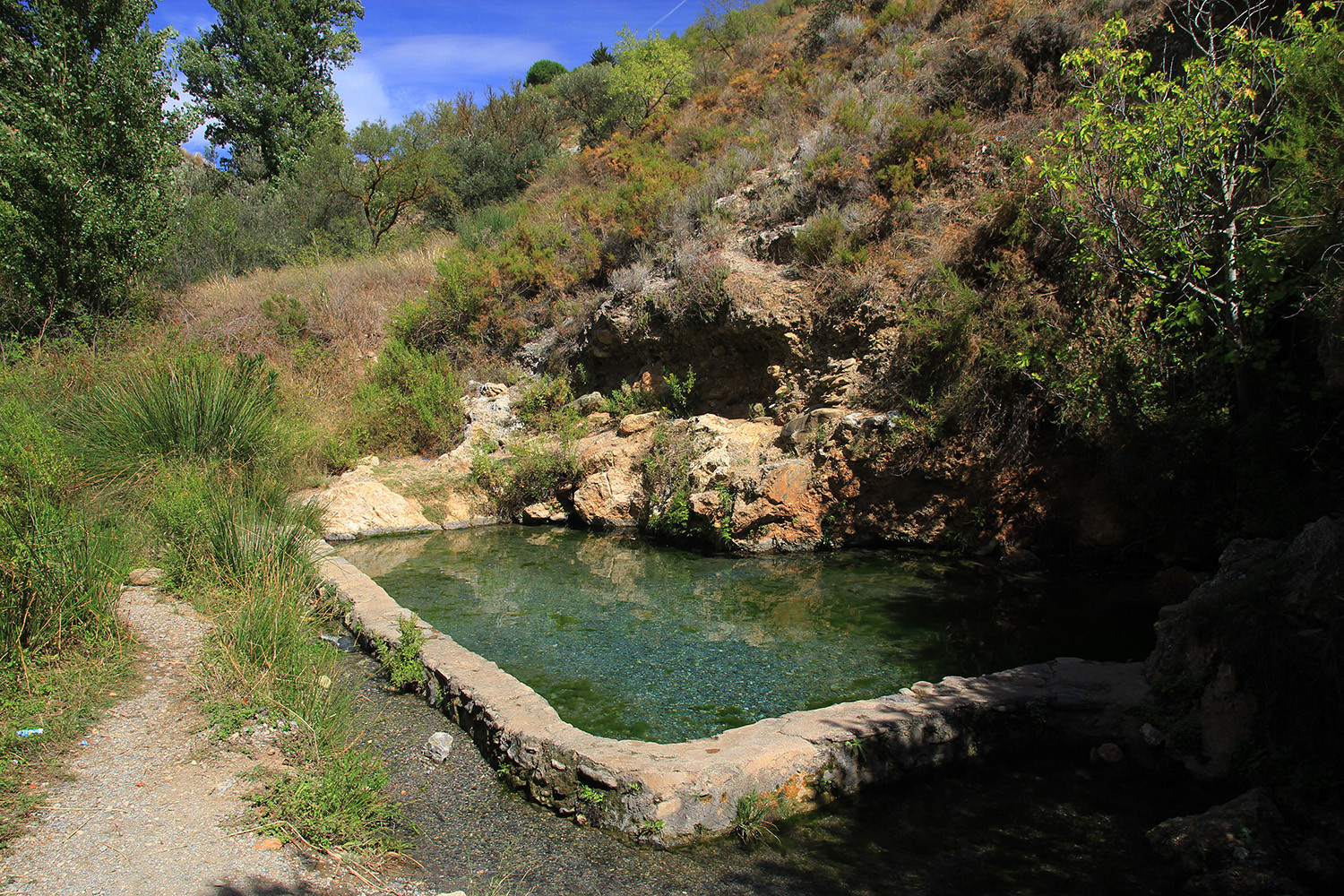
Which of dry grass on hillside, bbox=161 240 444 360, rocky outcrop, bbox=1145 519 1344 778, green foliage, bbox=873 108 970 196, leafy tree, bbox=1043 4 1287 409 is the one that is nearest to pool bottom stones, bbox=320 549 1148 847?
rocky outcrop, bbox=1145 519 1344 778

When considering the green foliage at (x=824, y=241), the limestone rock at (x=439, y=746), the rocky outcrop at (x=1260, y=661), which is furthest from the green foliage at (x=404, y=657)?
the green foliage at (x=824, y=241)

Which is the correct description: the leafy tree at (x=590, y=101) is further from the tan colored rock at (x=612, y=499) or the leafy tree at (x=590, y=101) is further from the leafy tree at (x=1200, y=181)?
the leafy tree at (x=1200, y=181)

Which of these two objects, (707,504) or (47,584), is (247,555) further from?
(707,504)

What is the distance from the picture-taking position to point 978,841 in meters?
3.74

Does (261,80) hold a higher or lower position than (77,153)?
higher

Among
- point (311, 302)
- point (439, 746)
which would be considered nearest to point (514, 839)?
point (439, 746)

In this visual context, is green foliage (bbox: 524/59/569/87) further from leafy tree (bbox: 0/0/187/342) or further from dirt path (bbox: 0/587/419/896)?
dirt path (bbox: 0/587/419/896)

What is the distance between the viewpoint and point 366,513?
11078 millimetres

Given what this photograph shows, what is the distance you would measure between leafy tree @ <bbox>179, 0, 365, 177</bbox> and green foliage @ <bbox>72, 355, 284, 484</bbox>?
20.4m

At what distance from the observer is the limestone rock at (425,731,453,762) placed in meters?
4.45

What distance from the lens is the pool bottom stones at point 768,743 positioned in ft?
12.2

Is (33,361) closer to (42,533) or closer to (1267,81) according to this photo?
(42,533)

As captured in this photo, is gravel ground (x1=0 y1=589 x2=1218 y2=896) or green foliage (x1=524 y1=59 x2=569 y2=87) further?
green foliage (x1=524 y1=59 x2=569 y2=87)

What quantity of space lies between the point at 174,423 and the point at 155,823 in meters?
6.25
